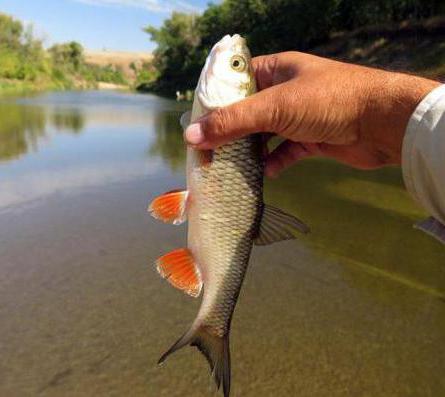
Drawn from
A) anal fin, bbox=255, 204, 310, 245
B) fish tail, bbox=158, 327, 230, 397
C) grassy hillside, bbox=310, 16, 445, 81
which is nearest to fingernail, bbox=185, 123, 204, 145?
anal fin, bbox=255, 204, 310, 245

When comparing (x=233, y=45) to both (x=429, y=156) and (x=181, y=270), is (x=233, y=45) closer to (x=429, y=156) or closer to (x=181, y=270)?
(x=429, y=156)

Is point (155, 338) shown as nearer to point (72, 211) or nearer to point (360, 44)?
point (72, 211)

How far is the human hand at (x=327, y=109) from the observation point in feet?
6.98

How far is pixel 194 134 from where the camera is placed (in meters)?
2.14

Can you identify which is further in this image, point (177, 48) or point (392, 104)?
point (177, 48)

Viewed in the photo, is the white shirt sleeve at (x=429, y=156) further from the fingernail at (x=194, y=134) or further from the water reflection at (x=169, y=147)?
the water reflection at (x=169, y=147)

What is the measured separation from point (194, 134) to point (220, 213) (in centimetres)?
37

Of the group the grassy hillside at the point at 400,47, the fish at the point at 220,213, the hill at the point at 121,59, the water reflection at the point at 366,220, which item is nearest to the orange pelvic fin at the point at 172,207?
the fish at the point at 220,213

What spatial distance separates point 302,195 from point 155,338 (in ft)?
15.4

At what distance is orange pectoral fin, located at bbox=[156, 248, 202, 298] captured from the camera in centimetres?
237

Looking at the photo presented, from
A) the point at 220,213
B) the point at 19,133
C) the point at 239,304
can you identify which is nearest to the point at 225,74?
the point at 220,213

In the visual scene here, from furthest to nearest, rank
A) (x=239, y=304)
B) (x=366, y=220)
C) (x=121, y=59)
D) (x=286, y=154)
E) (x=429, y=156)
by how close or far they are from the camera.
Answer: (x=121, y=59), (x=366, y=220), (x=239, y=304), (x=286, y=154), (x=429, y=156)

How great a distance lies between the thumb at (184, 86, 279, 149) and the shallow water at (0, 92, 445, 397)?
218 centimetres

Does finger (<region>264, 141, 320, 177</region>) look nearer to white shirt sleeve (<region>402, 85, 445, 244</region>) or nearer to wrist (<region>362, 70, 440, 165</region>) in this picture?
wrist (<region>362, 70, 440, 165</region>)
